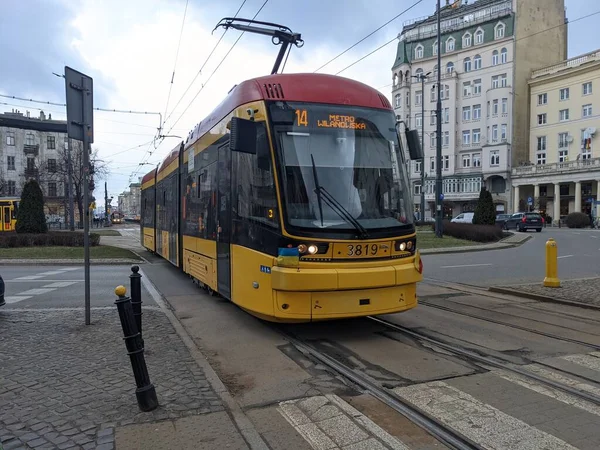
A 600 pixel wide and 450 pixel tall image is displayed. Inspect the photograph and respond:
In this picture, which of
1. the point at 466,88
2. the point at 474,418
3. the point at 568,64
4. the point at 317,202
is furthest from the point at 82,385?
the point at 466,88

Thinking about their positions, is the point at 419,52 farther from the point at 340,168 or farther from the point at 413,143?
the point at 340,168

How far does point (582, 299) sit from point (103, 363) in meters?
8.68

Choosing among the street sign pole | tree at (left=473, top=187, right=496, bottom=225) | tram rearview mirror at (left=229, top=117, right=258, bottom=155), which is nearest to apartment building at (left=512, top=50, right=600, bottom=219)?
tree at (left=473, top=187, right=496, bottom=225)

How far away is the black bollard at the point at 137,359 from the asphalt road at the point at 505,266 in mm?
10060

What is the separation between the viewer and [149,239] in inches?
806

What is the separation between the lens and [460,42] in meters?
67.3

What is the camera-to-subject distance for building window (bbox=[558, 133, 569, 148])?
59062mm

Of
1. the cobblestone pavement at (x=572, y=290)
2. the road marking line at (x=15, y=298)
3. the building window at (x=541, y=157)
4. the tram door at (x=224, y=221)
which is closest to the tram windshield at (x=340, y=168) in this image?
the tram door at (x=224, y=221)

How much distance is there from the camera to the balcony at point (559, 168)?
176 feet

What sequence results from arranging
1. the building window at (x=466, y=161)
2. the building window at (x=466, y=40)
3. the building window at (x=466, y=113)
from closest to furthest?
the building window at (x=466, y=40), the building window at (x=466, y=113), the building window at (x=466, y=161)

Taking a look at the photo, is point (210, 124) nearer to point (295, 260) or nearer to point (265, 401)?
point (295, 260)

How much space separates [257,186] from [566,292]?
24.6ft

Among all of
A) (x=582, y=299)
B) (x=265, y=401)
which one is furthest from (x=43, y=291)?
(x=582, y=299)

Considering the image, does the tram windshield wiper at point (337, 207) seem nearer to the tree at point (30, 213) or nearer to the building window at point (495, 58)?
the tree at point (30, 213)
